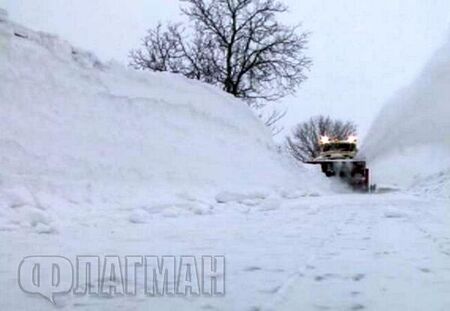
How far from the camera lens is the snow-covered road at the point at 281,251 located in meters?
2.97

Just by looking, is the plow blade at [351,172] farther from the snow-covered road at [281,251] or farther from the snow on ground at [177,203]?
the snow-covered road at [281,251]

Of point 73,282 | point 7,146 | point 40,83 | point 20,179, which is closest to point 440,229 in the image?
point 73,282

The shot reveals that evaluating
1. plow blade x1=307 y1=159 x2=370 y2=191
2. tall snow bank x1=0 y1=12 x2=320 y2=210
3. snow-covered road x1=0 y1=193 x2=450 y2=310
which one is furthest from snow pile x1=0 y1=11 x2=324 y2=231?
plow blade x1=307 y1=159 x2=370 y2=191

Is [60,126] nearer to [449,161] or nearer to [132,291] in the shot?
[132,291]

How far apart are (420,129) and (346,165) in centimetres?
309

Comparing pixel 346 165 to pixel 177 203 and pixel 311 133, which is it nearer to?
pixel 177 203

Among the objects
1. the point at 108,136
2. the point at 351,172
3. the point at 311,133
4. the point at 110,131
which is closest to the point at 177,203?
the point at 108,136

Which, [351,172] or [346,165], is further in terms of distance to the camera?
[346,165]

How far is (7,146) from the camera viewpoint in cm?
923

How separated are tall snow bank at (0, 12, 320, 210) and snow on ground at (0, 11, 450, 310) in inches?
1.3

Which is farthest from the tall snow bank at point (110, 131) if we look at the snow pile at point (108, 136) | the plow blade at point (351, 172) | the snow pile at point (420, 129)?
the snow pile at point (420, 129)

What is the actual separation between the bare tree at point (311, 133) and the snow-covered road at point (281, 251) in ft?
218

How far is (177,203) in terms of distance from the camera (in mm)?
9297

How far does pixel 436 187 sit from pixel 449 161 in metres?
4.65
